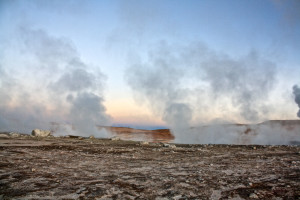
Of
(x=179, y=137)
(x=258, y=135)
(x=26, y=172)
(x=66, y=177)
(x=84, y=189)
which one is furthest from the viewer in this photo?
(x=258, y=135)

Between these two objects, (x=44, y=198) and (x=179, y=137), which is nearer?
(x=44, y=198)

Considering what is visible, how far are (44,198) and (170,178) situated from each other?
3292 mm

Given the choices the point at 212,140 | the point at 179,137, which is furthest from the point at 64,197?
the point at 212,140

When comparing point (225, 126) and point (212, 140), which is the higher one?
point (225, 126)

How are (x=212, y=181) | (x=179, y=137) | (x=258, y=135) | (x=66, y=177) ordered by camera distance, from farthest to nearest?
(x=258, y=135) < (x=179, y=137) < (x=66, y=177) < (x=212, y=181)

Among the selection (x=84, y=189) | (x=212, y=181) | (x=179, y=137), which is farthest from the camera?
(x=179, y=137)

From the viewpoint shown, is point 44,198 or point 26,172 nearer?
point 44,198

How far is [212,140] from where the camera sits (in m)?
41.7

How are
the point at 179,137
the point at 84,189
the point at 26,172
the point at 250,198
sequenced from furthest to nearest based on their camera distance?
the point at 179,137 < the point at 26,172 < the point at 84,189 < the point at 250,198

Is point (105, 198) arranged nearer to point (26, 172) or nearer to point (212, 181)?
point (212, 181)

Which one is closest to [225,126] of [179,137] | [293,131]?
[179,137]

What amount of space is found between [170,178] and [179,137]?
34652 mm

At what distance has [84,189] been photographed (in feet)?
16.9

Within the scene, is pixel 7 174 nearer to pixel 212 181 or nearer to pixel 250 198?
pixel 212 181
